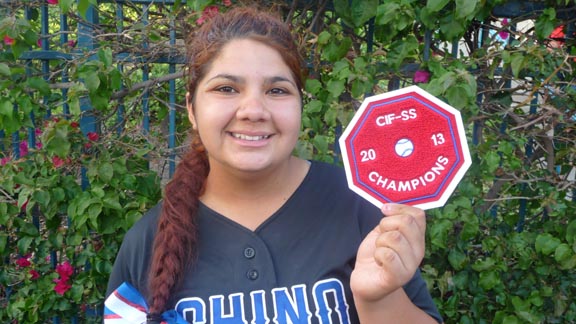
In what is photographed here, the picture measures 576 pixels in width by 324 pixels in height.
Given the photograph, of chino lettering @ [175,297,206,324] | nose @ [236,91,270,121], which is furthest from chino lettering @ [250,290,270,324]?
nose @ [236,91,270,121]

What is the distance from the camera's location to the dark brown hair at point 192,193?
1.63m

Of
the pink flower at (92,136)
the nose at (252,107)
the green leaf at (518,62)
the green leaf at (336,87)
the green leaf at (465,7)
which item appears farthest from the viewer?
the pink flower at (92,136)

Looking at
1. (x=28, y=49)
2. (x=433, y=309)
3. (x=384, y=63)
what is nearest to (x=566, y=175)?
(x=384, y=63)

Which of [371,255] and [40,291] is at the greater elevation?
[371,255]

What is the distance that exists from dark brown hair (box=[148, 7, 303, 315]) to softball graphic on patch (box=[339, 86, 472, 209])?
38 cm

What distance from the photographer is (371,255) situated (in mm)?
1402

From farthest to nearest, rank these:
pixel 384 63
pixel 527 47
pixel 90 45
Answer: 1. pixel 90 45
2. pixel 384 63
3. pixel 527 47

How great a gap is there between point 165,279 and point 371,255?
22.4 inches

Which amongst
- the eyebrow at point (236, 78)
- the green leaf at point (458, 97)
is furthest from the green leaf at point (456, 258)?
the eyebrow at point (236, 78)

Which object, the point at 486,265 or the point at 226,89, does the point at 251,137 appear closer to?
the point at 226,89

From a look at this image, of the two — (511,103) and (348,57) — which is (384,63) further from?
(511,103)

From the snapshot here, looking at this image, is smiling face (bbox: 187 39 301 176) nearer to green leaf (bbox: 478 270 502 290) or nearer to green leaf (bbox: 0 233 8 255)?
green leaf (bbox: 478 270 502 290)

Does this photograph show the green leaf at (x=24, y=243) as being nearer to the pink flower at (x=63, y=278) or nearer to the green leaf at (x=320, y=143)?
the pink flower at (x=63, y=278)

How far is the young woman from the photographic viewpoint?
1.58 metres
